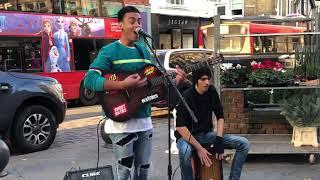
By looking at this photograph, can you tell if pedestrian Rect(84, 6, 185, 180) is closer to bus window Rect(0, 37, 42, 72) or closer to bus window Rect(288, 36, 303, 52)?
bus window Rect(288, 36, 303, 52)

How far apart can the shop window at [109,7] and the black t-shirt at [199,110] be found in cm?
1224

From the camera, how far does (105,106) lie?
161 inches

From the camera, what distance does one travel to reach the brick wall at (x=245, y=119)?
23.8ft

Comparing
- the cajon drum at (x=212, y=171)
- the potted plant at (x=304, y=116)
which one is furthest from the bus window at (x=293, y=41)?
the cajon drum at (x=212, y=171)

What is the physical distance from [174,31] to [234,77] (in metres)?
21.0

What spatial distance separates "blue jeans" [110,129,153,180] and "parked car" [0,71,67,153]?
425 cm

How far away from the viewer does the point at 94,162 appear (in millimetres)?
7418

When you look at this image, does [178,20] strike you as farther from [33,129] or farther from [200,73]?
[200,73]

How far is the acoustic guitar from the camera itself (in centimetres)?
404

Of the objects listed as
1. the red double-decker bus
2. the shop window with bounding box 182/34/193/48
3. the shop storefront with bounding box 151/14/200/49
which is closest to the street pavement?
the red double-decker bus

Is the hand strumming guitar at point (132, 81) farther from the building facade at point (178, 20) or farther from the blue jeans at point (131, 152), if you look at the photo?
the building facade at point (178, 20)

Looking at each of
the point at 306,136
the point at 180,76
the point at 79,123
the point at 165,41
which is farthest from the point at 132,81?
the point at 165,41

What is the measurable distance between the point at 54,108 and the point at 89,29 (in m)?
8.05

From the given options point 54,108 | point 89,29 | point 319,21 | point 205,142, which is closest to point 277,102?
point 319,21
